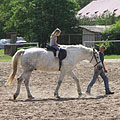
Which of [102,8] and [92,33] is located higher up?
[102,8]

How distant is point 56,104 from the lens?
9.73 metres

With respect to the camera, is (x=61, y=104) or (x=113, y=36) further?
(x=113, y=36)

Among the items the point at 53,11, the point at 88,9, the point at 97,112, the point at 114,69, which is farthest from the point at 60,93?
the point at 88,9

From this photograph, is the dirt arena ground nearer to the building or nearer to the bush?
the bush

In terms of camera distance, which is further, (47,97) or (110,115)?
(47,97)

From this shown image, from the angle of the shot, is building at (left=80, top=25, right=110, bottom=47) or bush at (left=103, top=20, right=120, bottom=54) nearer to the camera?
bush at (left=103, top=20, right=120, bottom=54)

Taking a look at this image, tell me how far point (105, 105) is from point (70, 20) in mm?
31233

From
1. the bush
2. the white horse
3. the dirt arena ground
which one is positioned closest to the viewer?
the dirt arena ground

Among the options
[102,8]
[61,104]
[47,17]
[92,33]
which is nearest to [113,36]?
[92,33]

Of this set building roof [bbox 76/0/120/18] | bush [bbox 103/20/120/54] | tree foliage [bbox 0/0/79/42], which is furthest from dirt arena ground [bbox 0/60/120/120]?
building roof [bbox 76/0/120/18]

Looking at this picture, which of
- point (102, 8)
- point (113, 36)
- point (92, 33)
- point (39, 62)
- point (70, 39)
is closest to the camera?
point (39, 62)

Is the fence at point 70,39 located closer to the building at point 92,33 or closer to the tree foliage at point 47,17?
the tree foliage at point 47,17

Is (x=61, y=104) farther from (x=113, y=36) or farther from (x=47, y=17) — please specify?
(x=47, y=17)

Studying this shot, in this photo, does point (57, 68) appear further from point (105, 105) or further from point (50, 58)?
point (105, 105)
